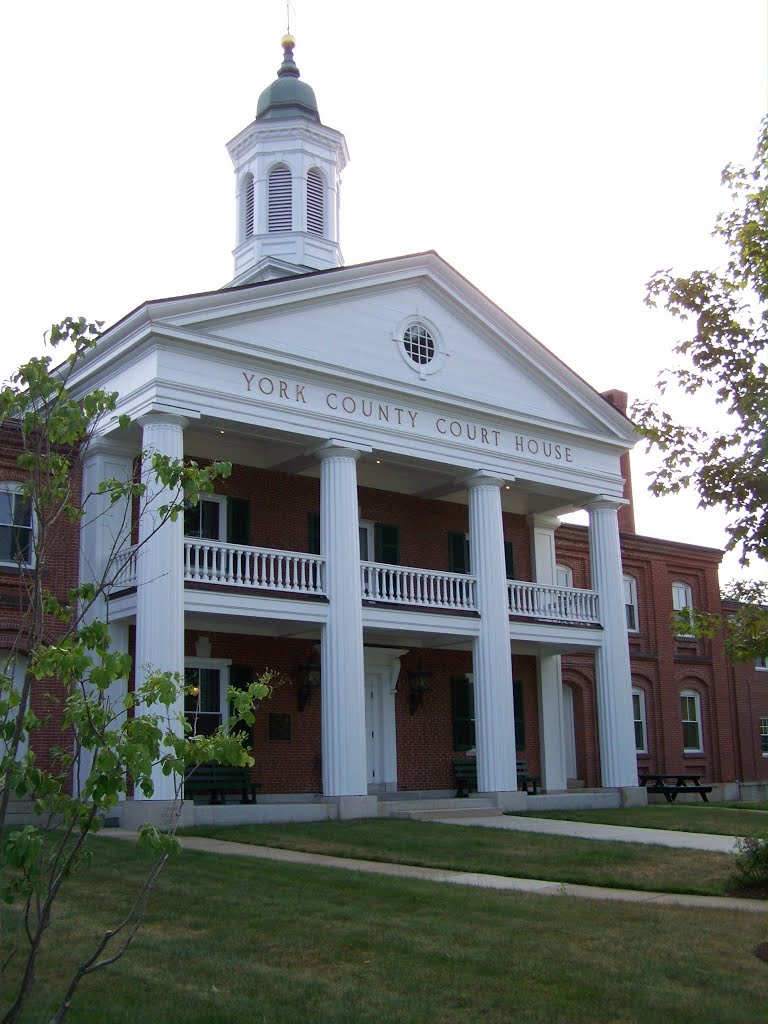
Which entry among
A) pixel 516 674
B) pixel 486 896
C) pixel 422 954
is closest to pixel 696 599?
pixel 516 674

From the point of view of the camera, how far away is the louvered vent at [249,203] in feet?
101

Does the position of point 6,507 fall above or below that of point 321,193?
below

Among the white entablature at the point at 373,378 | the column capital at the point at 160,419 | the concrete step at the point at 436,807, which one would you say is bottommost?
the concrete step at the point at 436,807

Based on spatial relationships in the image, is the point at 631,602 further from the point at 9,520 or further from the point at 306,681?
the point at 9,520

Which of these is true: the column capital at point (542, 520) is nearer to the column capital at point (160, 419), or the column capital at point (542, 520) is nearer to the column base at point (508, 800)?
the column base at point (508, 800)

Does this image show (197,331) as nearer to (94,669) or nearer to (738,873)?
(738,873)

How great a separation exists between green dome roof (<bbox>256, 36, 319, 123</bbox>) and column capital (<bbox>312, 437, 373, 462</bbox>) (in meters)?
10.8

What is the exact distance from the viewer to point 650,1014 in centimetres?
784

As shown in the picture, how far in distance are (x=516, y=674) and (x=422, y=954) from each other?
2153 cm

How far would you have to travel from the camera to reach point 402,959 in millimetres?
9406

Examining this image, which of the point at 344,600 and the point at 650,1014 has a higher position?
the point at 344,600

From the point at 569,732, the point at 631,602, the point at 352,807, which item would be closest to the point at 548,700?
the point at 569,732

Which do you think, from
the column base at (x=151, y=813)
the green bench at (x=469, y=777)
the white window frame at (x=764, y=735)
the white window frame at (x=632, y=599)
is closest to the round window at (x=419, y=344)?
the green bench at (x=469, y=777)

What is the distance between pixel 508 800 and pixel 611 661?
17.1 ft
